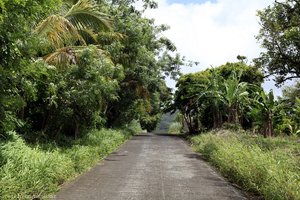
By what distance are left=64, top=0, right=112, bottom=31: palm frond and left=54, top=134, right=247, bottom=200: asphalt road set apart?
4749mm

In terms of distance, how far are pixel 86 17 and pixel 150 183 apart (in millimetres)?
6247

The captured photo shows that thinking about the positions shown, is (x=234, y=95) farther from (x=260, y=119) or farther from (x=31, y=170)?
(x=31, y=170)

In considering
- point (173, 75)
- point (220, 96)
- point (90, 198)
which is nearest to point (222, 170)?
point (90, 198)

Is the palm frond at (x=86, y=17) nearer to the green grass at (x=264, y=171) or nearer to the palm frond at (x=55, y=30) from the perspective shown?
the palm frond at (x=55, y=30)

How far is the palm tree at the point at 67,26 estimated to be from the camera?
11.1 m

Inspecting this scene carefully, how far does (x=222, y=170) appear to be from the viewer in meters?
11.9

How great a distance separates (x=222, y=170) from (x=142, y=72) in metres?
14.2

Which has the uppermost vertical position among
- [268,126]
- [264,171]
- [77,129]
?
[268,126]

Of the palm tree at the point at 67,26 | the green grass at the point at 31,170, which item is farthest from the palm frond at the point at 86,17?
the green grass at the point at 31,170

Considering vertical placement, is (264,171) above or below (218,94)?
below

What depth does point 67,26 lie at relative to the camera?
39.5ft

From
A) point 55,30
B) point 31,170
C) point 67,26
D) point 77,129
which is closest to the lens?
point 31,170

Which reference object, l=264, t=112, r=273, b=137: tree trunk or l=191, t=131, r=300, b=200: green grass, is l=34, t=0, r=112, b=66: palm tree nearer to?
l=191, t=131, r=300, b=200: green grass

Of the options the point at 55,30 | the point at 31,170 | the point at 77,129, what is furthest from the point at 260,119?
the point at 31,170
